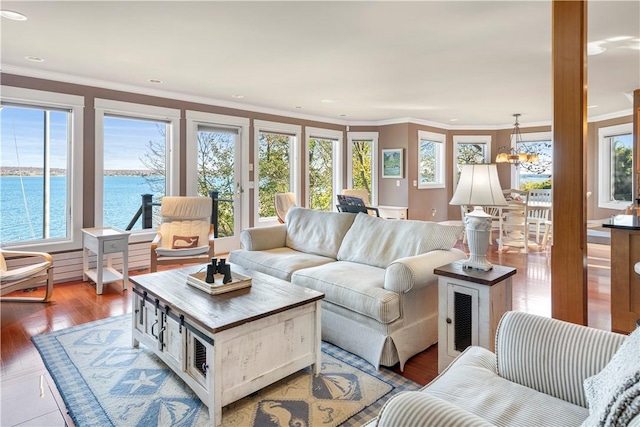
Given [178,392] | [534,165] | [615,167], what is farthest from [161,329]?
[534,165]

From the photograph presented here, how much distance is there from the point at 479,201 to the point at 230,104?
4.53 meters

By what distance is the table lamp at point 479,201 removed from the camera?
2.16m

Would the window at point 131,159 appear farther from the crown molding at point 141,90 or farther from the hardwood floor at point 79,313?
the hardwood floor at point 79,313

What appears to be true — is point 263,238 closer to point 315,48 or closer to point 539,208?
point 315,48

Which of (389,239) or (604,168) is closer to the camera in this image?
(389,239)

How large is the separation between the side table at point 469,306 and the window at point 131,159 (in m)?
4.21

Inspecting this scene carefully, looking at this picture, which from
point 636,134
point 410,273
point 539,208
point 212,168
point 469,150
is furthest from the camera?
point 469,150

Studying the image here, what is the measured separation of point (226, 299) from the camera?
83.8 inches

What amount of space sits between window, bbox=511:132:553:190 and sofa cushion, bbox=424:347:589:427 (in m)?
7.99

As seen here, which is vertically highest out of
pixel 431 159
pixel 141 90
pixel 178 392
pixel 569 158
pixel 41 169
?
pixel 141 90

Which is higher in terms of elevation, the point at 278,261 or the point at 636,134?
the point at 636,134

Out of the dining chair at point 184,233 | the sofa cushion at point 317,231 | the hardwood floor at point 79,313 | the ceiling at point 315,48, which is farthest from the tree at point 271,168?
the sofa cushion at point 317,231

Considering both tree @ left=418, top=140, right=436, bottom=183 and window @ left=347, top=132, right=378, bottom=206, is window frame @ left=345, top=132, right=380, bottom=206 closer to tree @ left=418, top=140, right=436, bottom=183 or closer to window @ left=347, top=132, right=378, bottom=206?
window @ left=347, top=132, right=378, bottom=206

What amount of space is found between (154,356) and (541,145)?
8.57 m
